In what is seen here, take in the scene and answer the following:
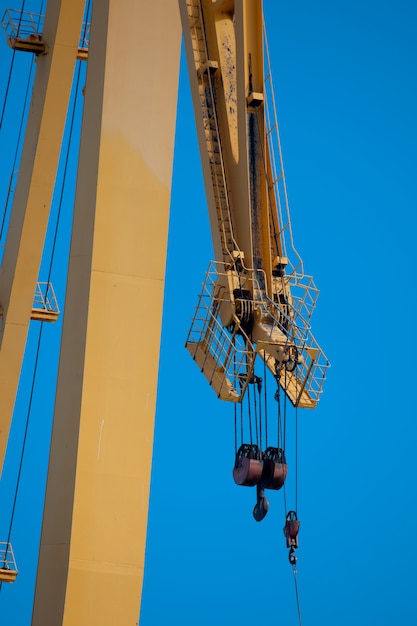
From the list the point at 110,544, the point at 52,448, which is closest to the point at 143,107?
the point at 52,448

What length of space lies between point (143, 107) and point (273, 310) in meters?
2.90

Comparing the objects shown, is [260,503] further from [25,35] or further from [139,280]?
[25,35]

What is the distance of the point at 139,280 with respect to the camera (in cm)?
1224

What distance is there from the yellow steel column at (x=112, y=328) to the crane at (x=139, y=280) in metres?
0.01

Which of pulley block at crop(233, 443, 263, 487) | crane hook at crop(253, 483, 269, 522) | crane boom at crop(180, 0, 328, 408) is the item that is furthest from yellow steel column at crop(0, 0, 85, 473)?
crane hook at crop(253, 483, 269, 522)

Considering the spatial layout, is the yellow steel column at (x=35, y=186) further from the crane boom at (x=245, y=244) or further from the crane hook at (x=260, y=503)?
the crane hook at (x=260, y=503)

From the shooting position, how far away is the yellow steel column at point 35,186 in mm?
15117

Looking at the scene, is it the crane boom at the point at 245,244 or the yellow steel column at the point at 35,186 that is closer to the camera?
the crane boom at the point at 245,244

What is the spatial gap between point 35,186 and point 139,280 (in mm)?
4149

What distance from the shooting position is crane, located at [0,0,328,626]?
447 inches

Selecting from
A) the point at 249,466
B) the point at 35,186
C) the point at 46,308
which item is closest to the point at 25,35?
the point at 35,186

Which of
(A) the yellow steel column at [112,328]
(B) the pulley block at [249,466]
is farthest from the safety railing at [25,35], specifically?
(B) the pulley block at [249,466]

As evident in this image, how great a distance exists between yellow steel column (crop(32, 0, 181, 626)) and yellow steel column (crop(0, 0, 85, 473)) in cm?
214

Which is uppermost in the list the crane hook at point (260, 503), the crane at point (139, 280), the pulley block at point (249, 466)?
the crane at point (139, 280)
